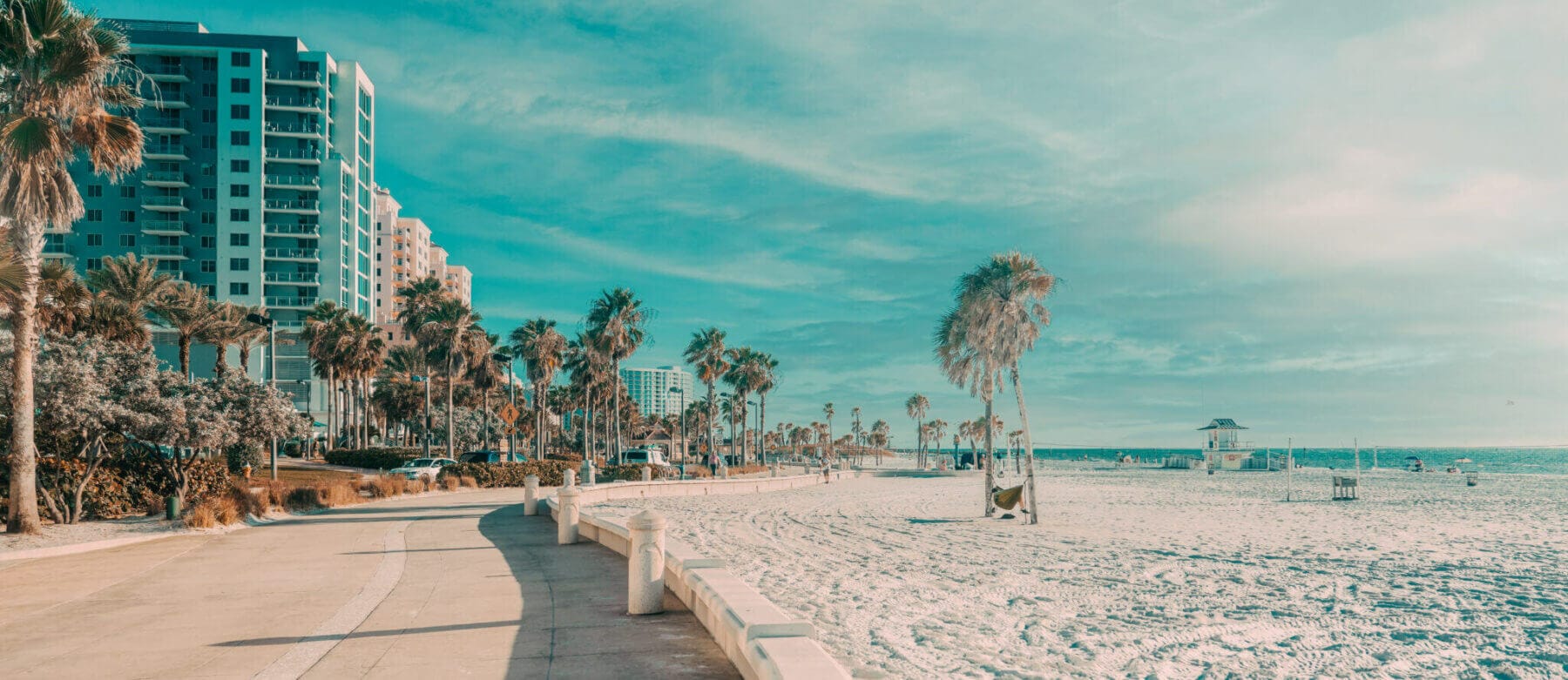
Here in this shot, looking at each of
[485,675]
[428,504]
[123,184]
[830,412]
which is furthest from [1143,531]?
[830,412]

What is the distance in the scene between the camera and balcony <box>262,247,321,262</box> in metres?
97.1

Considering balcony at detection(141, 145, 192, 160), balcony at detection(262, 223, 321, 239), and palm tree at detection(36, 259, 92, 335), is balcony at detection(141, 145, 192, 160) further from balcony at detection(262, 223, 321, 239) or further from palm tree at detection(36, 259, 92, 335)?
palm tree at detection(36, 259, 92, 335)

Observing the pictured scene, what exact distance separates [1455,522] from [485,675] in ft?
108

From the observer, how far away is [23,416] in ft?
56.7

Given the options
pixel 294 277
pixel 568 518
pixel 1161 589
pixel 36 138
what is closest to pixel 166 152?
pixel 294 277

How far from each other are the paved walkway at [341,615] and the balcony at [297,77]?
95498mm

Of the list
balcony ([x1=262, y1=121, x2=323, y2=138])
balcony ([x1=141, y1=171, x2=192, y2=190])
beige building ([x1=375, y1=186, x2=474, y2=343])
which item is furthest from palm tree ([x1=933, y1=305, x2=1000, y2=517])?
beige building ([x1=375, y1=186, x2=474, y2=343])

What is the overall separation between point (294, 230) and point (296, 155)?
7934 mm

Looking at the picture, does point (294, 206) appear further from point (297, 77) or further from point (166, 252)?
point (297, 77)

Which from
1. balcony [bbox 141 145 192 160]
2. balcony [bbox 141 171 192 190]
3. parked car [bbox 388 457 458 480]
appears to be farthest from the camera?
balcony [bbox 141 171 192 190]

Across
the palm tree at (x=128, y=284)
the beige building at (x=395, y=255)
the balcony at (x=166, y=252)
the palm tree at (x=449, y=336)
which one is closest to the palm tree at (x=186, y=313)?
the palm tree at (x=128, y=284)

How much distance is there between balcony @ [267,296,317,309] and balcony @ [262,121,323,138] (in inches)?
668

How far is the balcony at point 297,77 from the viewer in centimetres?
9825

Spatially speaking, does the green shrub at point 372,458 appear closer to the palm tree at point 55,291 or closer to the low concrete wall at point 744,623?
the palm tree at point 55,291
